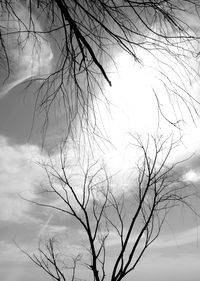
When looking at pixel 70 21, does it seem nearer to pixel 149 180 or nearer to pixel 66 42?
pixel 66 42

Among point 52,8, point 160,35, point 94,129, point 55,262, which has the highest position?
point 55,262

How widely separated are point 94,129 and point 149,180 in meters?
8.99

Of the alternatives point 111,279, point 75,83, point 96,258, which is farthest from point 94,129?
point 96,258

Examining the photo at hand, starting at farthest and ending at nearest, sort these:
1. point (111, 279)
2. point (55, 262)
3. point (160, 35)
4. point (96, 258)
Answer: point (55, 262), point (96, 258), point (111, 279), point (160, 35)

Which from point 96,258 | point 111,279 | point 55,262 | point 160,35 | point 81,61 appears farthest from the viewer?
point 55,262

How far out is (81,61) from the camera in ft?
8.80

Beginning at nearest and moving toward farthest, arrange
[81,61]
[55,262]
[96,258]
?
[81,61]
[96,258]
[55,262]

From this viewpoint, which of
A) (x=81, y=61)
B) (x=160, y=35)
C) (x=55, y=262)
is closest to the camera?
(x=160, y=35)

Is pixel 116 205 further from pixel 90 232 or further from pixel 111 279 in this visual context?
pixel 111 279

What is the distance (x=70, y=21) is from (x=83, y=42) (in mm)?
178

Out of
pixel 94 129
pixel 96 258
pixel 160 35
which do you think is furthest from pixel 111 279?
pixel 160 35

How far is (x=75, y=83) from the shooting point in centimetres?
284

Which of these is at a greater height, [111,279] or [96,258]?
[96,258]

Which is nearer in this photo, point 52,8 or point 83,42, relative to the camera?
point 83,42
